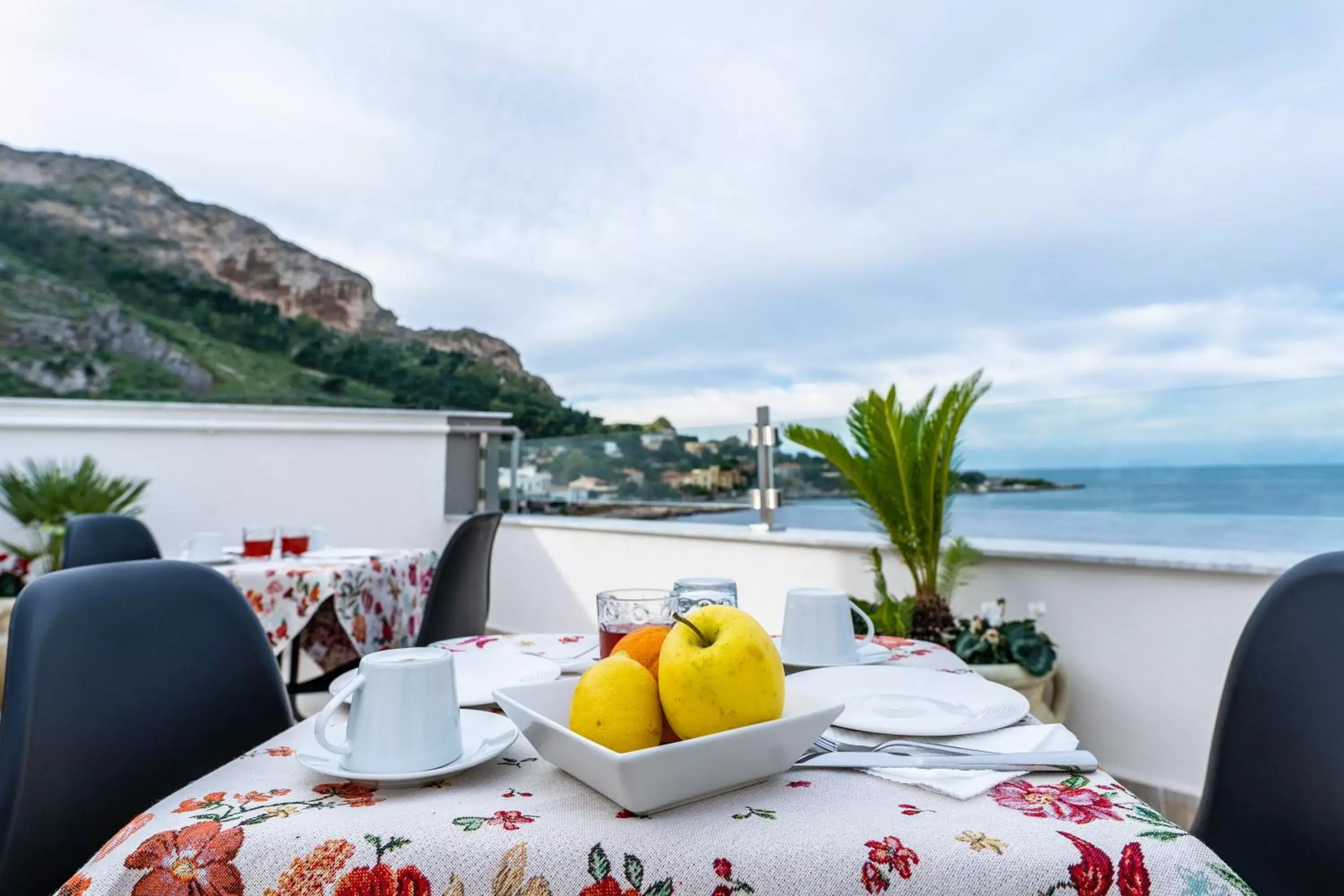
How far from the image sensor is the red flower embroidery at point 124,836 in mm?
486

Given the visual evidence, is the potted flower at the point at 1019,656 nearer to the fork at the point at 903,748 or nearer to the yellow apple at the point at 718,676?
the fork at the point at 903,748

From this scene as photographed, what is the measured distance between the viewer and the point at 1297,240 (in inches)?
165

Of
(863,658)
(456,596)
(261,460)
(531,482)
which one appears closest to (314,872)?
(863,658)

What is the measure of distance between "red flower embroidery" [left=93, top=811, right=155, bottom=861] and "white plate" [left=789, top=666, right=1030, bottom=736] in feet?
1.74

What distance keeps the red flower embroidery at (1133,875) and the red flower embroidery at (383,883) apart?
404 mm

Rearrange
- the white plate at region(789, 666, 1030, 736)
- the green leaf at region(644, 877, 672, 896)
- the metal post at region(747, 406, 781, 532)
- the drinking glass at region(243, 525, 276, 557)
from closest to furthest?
1. the green leaf at region(644, 877, 672, 896)
2. the white plate at region(789, 666, 1030, 736)
3. the drinking glass at region(243, 525, 276, 557)
4. the metal post at region(747, 406, 781, 532)

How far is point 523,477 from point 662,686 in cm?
444

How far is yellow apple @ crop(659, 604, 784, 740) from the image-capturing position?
0.52 metres

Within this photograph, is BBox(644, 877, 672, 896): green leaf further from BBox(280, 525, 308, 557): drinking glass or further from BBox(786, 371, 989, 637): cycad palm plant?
BBox(280, 525, 308, 557): drinking glass

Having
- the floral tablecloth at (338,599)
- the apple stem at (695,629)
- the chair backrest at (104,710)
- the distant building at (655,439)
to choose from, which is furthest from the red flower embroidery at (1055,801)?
the distant building at (655,439)

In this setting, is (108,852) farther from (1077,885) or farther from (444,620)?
(444,620)

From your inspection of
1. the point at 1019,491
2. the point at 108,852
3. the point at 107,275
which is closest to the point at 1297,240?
the point at 1019,491

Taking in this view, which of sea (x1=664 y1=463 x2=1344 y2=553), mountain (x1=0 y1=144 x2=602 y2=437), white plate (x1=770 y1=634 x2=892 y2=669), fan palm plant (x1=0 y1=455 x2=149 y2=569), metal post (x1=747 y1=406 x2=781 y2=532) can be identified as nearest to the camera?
white plate (x1=770 y1=634 x2=892 y2=669)

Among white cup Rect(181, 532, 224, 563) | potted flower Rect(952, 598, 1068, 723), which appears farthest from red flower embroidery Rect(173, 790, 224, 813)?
white cup Rect(181, 532, 224, 563)
